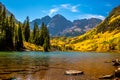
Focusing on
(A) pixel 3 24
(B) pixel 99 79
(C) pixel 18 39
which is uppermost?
(A) pixel 3 24

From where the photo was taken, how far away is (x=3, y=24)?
531 ft

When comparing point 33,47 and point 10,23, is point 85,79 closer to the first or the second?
point 10,23

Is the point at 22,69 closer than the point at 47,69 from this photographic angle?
Yes

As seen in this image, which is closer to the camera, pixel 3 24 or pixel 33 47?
pixel 3 24

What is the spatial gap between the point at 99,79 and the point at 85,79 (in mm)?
2075

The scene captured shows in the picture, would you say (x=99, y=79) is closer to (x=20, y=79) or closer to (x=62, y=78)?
(x=62, y=78)

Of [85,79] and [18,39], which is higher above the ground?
[18,39]

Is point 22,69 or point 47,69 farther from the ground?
point 22,69

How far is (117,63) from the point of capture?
59.6 meters

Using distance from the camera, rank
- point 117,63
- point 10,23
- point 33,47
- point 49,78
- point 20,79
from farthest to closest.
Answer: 1. point 33,47
2. point 10,23
3. point 117,63
4. point 49,78
5. point 20,79

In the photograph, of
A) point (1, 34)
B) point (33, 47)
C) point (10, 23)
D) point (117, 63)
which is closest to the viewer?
point (117, 63)

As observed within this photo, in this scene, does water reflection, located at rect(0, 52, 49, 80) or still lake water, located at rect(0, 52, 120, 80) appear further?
still lake water, located at rect(0, 52, 120, 80)

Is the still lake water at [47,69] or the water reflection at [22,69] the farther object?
the still lake water at [47,69]

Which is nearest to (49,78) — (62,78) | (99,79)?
(62,78)
